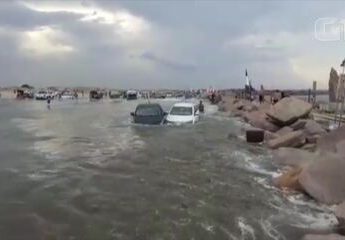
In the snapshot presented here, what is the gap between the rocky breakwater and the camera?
14.1m

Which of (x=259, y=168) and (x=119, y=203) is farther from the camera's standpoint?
(x=259, y=168)

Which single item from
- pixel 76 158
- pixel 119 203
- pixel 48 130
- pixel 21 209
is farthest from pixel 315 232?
pixel 48 130

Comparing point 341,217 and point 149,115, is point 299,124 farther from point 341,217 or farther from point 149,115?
point 341,217

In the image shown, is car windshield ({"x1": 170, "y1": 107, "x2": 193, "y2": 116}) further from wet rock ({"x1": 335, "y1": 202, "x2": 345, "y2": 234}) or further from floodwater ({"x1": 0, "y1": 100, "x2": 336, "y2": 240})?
wet rock ({"x1": 335, "y1": 202, "x2": 345, "y2": 234})

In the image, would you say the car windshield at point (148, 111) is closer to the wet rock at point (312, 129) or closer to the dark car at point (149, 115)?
the dark car at point (149, 115)

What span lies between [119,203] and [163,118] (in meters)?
25.6

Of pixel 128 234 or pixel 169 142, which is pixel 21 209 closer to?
pixel 128 234

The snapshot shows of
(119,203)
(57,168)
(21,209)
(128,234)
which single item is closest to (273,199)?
(119,203)

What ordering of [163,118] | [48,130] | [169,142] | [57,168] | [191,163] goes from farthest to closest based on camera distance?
[163,118] < [48,130] < [169,142] < [191,163] < [57,168]

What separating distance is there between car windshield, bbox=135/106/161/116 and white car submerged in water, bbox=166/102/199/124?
37.6 inches

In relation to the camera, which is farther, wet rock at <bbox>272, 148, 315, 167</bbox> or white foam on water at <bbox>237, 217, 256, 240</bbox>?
wet rock at <bbox>272, 148, 315, 167</bbox>

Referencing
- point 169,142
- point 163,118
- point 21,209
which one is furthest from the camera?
point 163,118

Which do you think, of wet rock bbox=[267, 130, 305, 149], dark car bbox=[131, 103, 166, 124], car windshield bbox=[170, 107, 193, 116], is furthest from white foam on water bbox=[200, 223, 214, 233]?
car windshield bbox=[170, 107, 193, 116]

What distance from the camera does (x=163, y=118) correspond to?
39.1m
